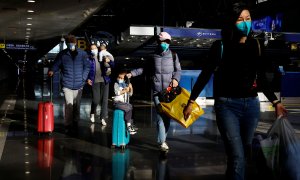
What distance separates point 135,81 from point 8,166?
67.1 ft

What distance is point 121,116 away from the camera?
707 cm

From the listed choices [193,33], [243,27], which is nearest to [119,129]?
[243,27]

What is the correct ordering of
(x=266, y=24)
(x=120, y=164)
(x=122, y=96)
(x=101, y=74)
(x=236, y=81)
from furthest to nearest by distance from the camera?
(x=266, y=24) < (x=101, y=74) < (x=122, y=96) < (x=120, y=164) < (x=236, y=81)

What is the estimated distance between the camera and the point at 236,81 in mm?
3725

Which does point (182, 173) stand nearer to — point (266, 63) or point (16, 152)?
point (266, 63)

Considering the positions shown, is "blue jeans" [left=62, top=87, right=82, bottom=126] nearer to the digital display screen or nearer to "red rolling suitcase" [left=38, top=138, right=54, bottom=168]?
"red rolling suitcase" [left=38, top=138, right=54, bottom=168]

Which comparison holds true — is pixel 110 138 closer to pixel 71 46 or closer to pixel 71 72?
pixel 71 72

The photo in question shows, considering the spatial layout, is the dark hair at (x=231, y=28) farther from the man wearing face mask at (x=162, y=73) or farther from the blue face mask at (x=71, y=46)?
the blue face mask at (x=71, y=46)

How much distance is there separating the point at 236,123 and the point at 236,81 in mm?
377

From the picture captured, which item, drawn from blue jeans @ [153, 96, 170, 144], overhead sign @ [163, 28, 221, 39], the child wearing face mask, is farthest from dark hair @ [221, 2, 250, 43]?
overhead sign @ [163, 28, 221, 39]

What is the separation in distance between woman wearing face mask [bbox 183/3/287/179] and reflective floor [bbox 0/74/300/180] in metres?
1.79

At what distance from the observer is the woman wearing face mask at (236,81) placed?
372 cm

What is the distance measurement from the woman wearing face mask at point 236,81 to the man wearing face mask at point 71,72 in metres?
5.48

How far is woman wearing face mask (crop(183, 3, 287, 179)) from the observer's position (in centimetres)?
372
